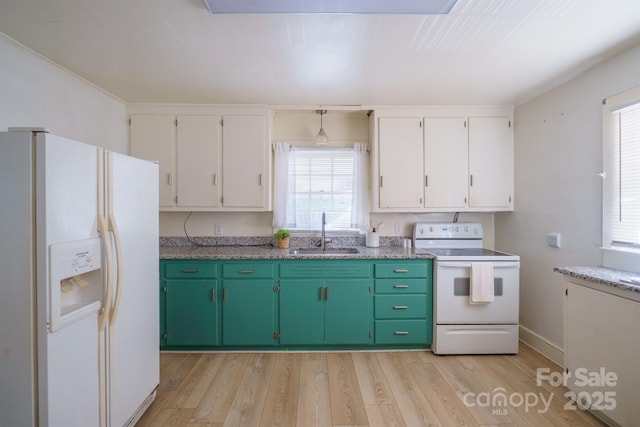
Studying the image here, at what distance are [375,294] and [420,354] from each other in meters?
0.69

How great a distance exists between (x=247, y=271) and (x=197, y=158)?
1.29 m

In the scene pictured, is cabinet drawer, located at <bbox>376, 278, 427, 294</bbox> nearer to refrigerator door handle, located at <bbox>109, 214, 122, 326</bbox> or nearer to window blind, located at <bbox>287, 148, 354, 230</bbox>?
window blind, located at <bbox>287, 148, 354, 230</bbox>

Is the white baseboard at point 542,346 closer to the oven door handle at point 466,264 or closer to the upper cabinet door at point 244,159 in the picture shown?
the oven door handle at point 466,264

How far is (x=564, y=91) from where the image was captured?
2344 millimetres

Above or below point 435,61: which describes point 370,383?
below

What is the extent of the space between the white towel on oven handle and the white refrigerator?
→ 2.65 meters

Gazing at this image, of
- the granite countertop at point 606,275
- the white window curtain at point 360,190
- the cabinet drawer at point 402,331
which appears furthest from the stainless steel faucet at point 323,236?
the granite countertop at point 606,275

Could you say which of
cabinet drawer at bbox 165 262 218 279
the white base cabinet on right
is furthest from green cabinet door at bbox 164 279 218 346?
the white base cabinet on right

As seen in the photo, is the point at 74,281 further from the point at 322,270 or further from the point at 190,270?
the point at 322,270

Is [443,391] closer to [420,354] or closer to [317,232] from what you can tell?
[420,354]

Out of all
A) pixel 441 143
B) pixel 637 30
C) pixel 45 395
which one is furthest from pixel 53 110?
pixel 637 30

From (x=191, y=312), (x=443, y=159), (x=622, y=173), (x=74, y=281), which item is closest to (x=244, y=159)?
(x=191, y=312)

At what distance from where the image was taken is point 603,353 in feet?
5.46

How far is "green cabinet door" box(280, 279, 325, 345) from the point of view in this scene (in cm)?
255
